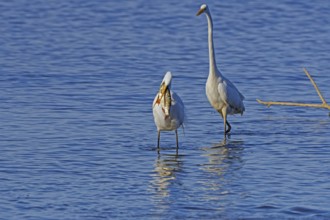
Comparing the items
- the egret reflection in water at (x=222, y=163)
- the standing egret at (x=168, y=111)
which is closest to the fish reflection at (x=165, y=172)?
the egret reflection in water at (x=222, y=163)

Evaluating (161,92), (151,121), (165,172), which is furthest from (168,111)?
(151,121)

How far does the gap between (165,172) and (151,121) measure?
2.79 metres

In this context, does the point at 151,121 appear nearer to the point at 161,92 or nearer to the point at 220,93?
the point at 220,93

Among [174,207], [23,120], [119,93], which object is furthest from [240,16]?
[174,207]

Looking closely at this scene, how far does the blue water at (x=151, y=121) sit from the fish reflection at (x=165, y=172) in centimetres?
2

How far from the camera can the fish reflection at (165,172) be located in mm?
10555

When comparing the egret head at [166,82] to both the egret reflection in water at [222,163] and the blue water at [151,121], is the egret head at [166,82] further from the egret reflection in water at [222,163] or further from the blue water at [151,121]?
the egret reflection in water at [222,163]

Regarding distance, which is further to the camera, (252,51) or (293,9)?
(293,9)

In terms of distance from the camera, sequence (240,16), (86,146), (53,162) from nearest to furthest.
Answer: (53,162), (86,146), (240,16)

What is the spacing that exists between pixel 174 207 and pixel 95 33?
45.1 feet

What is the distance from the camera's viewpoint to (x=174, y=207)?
9.75m

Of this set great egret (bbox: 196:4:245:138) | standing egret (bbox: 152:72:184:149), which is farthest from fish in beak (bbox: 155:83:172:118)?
great egret (bbox: 196:4:245:138)

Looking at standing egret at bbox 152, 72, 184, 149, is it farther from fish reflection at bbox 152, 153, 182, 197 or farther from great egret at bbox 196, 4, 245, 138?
great egret at bbox 196, 4, 245, 138

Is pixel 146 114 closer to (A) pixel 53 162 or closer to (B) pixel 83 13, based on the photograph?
(A) pixel 53 162
